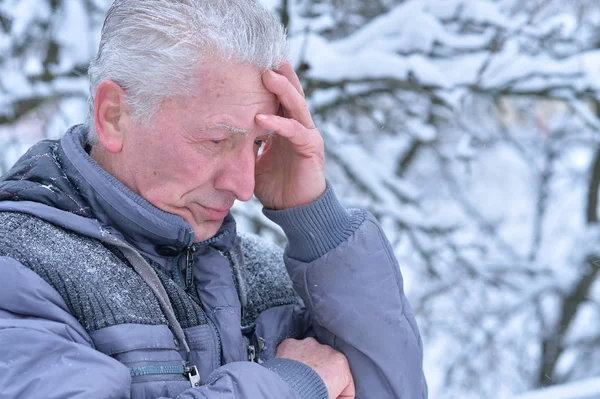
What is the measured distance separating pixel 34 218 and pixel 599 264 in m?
5.47

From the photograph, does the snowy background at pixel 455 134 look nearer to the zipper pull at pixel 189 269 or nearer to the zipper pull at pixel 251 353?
the zipper pull at pixel 251 353

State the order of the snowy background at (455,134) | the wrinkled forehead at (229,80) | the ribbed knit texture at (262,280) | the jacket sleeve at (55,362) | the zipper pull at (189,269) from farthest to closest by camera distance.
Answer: the snowy background at (455,134) → the ribbed knit texture at (262,280) → the zipper pull at (189,269) → the wrinkled forehead at (229,80) → the jacket sleeve at (55,362)

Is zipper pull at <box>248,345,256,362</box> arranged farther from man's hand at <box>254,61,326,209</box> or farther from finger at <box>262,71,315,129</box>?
finger at <box>262,71,315,129</box>

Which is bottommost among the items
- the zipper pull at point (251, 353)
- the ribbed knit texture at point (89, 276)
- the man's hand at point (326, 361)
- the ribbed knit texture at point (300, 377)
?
the man's hand at point (326, 361)

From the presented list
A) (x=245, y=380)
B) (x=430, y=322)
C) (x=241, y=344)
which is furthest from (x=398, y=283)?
(x=430, y=322)

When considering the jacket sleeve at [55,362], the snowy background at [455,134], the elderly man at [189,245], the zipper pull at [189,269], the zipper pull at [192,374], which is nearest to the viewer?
the jacket sleeve at [55,362]

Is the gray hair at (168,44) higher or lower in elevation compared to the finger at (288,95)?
higher

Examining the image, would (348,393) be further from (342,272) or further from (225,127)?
(225,127)

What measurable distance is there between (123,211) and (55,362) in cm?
41

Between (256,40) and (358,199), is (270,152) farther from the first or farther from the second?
(358,199)

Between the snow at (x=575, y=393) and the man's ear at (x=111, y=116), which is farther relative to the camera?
the snow at (x=575, y=393)

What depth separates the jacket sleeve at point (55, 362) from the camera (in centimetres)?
110

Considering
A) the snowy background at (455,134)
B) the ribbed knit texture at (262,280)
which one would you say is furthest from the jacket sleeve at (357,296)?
the snowy background at (455,134)

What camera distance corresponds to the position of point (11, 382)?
3.57 feet
